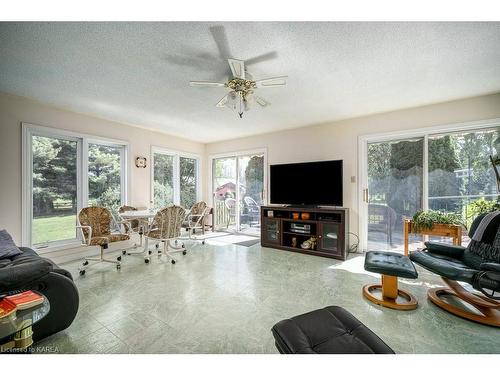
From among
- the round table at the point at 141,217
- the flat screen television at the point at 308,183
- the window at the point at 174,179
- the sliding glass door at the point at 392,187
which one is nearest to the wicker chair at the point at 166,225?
the round table at the point at 141,217

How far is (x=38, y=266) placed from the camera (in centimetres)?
137

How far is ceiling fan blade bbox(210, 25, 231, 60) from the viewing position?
1.65m

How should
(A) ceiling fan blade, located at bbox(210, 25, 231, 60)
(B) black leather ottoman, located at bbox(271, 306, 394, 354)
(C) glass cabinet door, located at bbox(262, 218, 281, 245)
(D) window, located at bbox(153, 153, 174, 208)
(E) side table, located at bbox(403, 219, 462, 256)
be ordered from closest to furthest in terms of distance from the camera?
(B) black leather ottoman, located at bbox(271, 306, 394, 354) → (A) ceiling fan blade, located at bbox(210, 25, 231, 60) → (E) side table, located at bbox(403, 219, 462, 256) → (C) glass cabinet door, located at bbox(262, 218, 281, 245) → (D) window, located at bbox(153, 153, 174, 208)

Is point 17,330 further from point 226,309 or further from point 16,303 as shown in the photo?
point 226,309

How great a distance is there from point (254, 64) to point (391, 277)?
2570 mm

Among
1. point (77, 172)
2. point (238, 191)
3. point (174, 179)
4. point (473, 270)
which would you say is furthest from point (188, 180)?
point (473, 270)

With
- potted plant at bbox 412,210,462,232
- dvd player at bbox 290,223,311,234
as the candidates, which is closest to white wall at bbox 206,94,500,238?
dvd player at bbox 290,223,311,234

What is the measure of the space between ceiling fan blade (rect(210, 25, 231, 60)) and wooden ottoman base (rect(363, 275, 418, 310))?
271cm

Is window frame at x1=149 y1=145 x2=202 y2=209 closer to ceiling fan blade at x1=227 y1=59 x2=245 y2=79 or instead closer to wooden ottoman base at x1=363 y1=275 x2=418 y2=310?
ceiling fan blade at x1=227 y1=59 x2=245 y2=79

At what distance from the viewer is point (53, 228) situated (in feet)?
11.0

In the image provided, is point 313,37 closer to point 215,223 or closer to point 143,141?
point 143,141

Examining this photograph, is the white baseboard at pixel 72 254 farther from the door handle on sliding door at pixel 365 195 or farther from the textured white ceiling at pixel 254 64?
the door handle on sliding door at pixel 365 195

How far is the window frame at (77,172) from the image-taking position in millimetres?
2999

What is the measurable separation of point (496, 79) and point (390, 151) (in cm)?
Answer: 143
